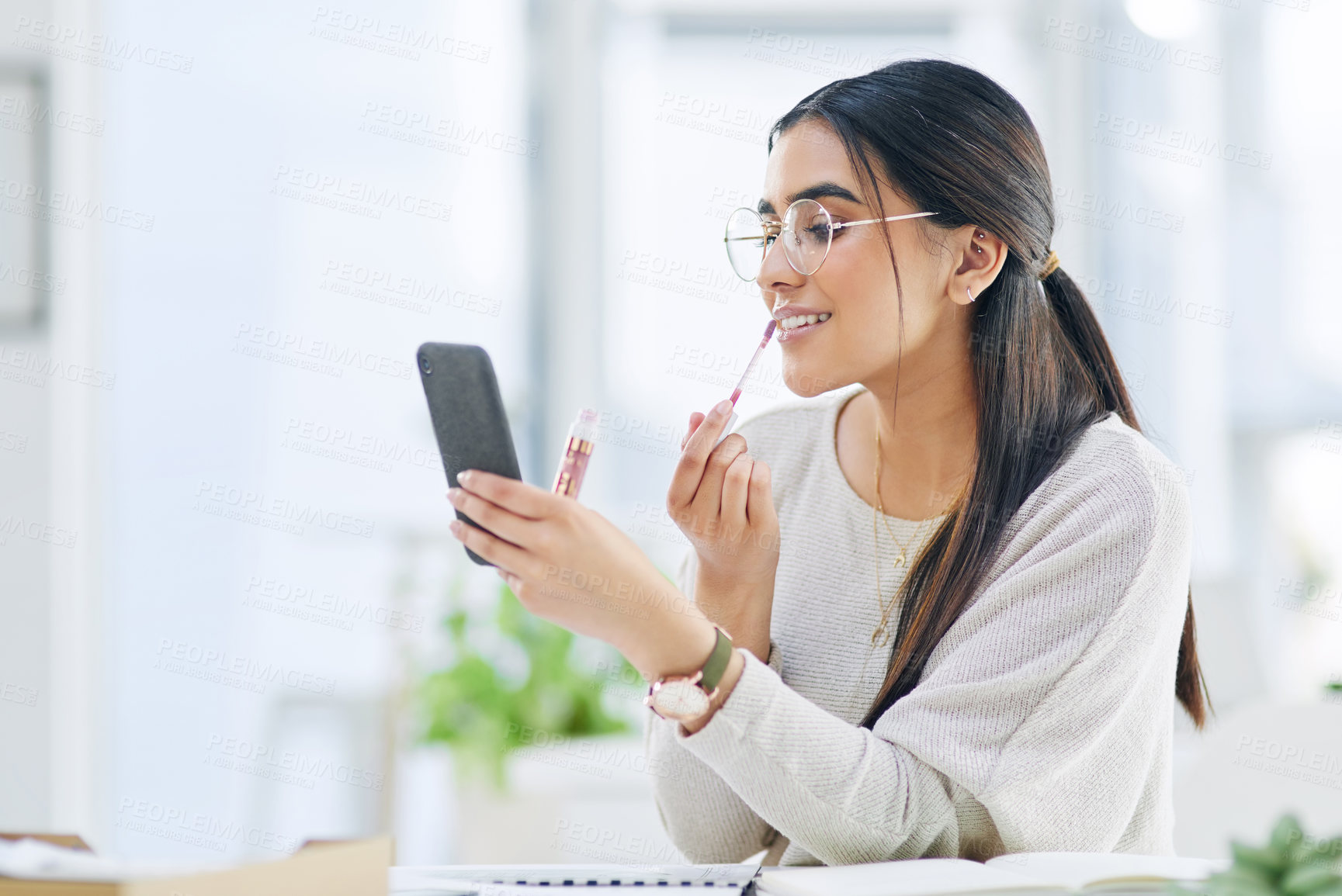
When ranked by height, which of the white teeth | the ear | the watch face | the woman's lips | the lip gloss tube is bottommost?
the watch face

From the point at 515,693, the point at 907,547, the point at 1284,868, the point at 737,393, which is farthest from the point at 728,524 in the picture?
the point at 515,693

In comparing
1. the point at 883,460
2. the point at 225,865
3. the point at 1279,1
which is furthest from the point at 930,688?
the point at 1279,1

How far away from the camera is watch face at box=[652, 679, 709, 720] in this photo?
0.90 metres

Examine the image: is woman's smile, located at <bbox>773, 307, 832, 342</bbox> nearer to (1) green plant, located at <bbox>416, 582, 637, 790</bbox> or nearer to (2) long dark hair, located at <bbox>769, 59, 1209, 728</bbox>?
(2) long dark hair, located at <bbox>769, 59, 1209, 728</bbox>

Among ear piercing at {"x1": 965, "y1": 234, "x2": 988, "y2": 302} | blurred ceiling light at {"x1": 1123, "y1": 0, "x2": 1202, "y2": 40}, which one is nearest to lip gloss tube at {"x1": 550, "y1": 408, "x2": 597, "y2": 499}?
ear piercing at {"x1": 965, "y1": 234, "x2": 988, "y2": 302}

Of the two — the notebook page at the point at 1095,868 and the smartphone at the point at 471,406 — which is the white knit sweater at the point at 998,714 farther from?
the smartphone at the point at 471,406

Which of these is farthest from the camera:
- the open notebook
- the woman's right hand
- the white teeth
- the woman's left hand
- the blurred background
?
the blurred background

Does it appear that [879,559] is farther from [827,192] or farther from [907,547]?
[827,192]

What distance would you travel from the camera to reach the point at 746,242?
1.34 meters

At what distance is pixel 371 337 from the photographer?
2.96 m

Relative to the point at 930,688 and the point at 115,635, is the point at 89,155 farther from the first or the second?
the point at 930,688

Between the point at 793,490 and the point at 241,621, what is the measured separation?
191cm

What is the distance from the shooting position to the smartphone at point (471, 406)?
33.2 inches

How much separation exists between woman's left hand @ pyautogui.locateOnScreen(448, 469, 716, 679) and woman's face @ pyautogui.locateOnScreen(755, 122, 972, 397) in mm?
471
